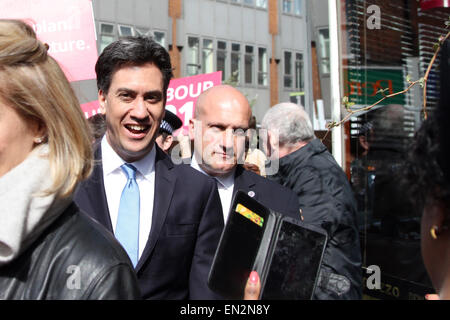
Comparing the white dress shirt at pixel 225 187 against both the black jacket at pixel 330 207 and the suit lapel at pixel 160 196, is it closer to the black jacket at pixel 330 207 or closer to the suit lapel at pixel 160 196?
the suit lapel at pixel 160 196

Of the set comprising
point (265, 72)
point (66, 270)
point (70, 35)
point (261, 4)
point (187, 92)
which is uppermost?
point (261, 4)

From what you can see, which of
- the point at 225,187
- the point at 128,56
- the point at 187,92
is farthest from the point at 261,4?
the point at 128,56

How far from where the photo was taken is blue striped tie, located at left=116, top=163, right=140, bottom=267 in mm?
2213

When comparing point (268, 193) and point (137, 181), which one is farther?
point (268, 193)

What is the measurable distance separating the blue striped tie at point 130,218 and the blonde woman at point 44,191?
2.42 ft

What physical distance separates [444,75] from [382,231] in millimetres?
4344

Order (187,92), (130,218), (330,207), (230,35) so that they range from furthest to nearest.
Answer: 1. (230,35)
2. (187,92)
3. (330,207)
4. (130,218)

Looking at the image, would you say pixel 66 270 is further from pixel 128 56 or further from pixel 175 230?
pixel 128 56

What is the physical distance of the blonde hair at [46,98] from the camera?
142cm

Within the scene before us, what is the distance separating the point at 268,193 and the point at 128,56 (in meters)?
1.10

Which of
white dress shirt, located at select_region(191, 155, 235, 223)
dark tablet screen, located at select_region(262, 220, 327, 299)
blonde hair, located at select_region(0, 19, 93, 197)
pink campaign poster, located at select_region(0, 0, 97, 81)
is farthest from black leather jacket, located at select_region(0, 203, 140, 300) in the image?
pink campaign poster, located at select_region(0, 0, 97, 81)

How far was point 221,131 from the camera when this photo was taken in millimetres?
3010

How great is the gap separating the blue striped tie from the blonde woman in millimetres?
736

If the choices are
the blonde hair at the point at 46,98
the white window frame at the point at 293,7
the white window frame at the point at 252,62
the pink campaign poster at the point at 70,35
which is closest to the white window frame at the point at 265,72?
the white window frame at the point at 252,62
